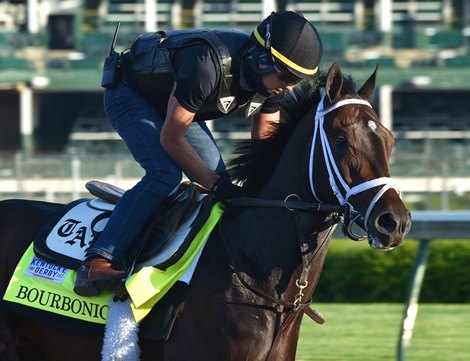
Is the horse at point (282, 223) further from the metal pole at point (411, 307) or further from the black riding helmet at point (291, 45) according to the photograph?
the metal pole at point (411, 307)

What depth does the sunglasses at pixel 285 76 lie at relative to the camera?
157 inches

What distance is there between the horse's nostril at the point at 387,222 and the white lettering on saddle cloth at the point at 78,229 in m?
1.28

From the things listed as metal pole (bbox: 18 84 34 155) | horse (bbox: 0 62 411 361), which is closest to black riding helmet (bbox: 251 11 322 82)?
horse (bbox: 0 62 411 361)

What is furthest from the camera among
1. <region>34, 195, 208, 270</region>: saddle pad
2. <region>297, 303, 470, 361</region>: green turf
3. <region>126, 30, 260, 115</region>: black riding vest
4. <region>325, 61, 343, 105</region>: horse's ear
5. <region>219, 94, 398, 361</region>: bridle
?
<region>297, 303, 470, 361</region>: green turf

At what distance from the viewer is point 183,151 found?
Answer: 162 inches

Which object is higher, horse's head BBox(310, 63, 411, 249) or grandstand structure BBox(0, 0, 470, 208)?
horse's head BBox(310, 63, 411, 249)

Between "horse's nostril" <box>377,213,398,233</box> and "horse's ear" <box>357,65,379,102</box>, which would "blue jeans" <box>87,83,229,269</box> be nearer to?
"horse's ear" <box>357,65,379,102</box>

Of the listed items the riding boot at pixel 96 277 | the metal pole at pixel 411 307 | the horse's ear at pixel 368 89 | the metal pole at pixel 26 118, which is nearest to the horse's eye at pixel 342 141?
the horse's ear at pixel 368 89

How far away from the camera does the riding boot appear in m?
4.02

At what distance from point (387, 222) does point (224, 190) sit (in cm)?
76

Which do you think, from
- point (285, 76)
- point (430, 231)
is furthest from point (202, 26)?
point (285, 76)

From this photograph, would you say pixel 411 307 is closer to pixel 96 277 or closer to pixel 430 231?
pixel 430 231

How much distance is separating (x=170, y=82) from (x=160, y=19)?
24.3m

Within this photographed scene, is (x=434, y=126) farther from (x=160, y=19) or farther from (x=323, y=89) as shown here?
(x=323, y=89)
